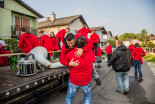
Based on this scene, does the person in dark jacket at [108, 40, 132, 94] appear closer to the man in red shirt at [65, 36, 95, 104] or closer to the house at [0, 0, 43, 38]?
the man in red shirt at [65, 36, 95, 104]

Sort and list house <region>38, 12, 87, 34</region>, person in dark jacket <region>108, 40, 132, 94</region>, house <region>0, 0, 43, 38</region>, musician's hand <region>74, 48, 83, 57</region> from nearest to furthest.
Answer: musician's hand <region>74, 48, 83, 57</region>, person in dark jacket <region>108, 40, 132, 94</region>, house <region>0, 0, 43, 38</region>, house <region>38, 12, 87, 34</region>

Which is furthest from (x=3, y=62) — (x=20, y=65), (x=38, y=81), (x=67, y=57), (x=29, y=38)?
(x=67, y=57)

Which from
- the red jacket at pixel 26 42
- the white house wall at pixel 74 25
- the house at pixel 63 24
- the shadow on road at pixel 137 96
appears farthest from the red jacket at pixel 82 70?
the white house wall at pixel 74 25

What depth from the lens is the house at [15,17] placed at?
611 inches

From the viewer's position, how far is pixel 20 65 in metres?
3.13

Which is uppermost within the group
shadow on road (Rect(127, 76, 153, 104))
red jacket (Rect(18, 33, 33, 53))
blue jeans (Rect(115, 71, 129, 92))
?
red jacket (Rect(18, 33, 33, 53))

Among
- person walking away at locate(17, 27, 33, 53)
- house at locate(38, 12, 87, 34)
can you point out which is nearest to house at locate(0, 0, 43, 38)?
house at locate(38, 12, 87, 34)

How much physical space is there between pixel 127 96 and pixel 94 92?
1.21 meters

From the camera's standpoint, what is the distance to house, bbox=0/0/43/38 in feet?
50.9

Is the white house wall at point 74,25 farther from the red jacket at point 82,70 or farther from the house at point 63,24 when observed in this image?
the red jacket at point 82,70

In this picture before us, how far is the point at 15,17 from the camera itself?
17.6 metres

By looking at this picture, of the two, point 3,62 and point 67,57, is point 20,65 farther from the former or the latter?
point 3,62

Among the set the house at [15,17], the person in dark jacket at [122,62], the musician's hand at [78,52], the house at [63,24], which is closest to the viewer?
the musician's hand at [78,52]

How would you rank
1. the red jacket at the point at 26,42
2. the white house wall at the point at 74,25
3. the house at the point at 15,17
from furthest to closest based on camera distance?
the white house wall at the point at 74,25 → the house at the point at 15,17 → the red jacket at the point at 26,42
